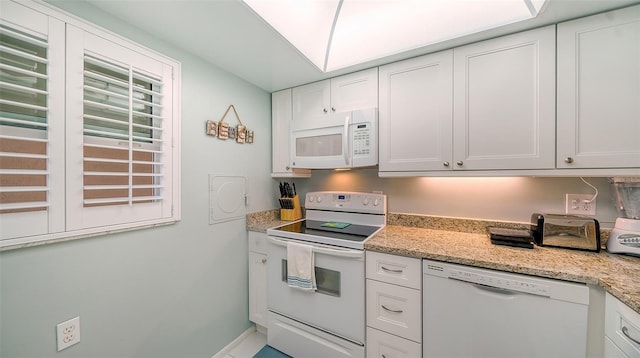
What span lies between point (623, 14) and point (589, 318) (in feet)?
4.77

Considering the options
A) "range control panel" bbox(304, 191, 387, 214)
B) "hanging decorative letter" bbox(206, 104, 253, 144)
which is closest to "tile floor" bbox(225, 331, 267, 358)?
"range control panel" bbox(304, 191, 387, 214)

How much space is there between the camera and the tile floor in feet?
5.89

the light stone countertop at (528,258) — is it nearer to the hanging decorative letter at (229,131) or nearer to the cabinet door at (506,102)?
the cabinet door at (506,102)

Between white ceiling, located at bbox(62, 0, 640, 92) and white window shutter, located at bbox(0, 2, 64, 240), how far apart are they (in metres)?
0.20

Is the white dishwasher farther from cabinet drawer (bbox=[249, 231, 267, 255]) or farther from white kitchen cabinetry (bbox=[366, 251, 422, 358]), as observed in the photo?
cabinet drawer (bbox=[249, 231, 267, 255])

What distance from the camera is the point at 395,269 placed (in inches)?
53.1

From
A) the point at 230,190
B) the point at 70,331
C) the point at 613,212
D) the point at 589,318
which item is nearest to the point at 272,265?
the point at 230,190

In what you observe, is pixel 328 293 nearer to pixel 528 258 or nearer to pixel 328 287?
pixel 328 287

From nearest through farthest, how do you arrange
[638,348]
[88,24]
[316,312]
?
[638,348] < [88,24] < [316,312]

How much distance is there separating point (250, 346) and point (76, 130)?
6.17 feet

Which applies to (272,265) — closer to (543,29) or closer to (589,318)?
(589,318)

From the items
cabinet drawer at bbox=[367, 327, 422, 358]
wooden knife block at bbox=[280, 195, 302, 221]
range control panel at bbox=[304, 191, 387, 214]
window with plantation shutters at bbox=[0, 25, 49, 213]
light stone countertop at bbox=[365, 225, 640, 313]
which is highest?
window with plantation shutters at bbox=[0, 25, 49, 213]

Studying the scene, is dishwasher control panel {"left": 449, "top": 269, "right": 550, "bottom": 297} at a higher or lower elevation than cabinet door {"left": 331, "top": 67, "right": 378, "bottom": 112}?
lower

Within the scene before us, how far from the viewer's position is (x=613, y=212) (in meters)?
1.36
